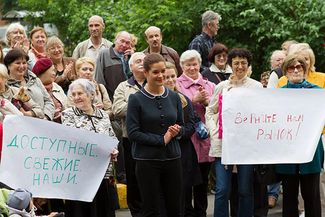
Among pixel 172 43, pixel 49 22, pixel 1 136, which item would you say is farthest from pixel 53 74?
pixel 49 22

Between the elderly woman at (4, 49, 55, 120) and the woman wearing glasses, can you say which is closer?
the elderly woman at (4, 49, 55, 120)

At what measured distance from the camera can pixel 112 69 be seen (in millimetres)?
10922

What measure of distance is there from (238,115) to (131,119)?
1379 mm

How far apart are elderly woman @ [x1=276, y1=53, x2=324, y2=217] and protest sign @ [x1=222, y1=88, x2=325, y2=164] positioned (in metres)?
0.17

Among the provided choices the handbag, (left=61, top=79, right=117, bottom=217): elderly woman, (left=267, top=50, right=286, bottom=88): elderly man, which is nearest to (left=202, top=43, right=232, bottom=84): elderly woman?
(left=267, top=50, right=286, bottom=88): elderly man

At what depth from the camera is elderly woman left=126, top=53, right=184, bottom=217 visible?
8297 mm

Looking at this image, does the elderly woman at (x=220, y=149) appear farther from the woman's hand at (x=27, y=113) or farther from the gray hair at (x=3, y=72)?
the gray hair at (x=3, y=72)

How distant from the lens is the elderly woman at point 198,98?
989cm

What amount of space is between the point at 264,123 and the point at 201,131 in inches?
35.0

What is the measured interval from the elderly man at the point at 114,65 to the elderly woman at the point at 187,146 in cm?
136

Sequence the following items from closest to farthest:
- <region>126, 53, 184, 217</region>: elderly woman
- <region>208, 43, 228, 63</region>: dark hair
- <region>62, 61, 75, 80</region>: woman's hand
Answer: <region>126, 53, 184, 217</region>: elderly woman → <region>62, 61, 75, 80</region>: woman's hand → <region>208, 43, 228, 63</region>: dark hair

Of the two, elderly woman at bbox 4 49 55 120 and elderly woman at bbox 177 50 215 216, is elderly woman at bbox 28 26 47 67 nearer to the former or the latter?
elderly woman at bbox 4 49 55 120

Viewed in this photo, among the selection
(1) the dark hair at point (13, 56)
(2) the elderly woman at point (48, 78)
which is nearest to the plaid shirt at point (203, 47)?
(2) the elderly woman at point (48, 78)

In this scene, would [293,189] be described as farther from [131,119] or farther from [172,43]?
[172,43]
